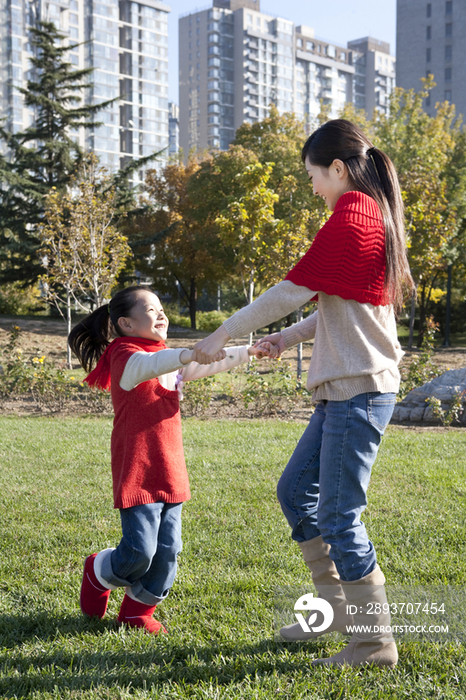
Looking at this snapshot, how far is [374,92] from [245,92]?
3331 centimetres

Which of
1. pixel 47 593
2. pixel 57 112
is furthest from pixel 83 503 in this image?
pixel 57 112

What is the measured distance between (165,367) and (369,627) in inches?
47.5

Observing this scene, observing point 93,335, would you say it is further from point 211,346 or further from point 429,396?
point 429,396

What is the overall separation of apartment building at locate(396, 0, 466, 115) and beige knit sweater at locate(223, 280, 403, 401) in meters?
70.2

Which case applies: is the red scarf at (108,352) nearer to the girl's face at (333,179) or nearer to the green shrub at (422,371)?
the girl's face at (333,179)

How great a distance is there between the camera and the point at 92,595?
2660mm

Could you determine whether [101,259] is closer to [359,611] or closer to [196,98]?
[359,611]

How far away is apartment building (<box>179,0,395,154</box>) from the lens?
320 ft

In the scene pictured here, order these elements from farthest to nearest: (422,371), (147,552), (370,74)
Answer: (370,74) → (422,371) → (147,552)

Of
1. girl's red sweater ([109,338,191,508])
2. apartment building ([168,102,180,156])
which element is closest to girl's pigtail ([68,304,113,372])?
girl's red sweater ([109,338,191,508])

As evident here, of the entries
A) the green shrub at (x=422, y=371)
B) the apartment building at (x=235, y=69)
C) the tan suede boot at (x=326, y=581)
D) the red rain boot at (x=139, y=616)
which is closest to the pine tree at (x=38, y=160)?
the green shrub at (x=422, y=371)

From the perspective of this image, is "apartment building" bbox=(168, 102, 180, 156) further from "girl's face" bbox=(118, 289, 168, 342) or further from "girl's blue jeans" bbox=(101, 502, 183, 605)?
"girl's blue jeans" bbox=(101, 502, 183, 605)

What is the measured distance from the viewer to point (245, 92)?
98.2m

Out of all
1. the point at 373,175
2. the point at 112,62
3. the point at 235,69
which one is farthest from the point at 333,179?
the point at 235,69
